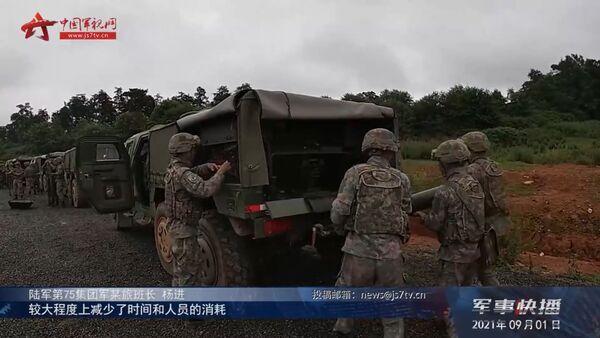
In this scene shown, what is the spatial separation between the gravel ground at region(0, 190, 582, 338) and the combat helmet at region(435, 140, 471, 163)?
4.68 feet

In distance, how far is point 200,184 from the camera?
12.1 feet

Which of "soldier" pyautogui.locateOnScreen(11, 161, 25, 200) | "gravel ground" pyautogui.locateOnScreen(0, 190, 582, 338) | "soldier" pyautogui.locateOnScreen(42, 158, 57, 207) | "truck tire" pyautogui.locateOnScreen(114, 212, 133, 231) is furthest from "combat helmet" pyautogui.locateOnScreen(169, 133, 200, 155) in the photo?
"soldier" pyautogui.locateOnScreen(11, 161, 25, 200)

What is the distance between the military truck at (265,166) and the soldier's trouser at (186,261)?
0.57 feet

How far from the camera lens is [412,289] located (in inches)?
105

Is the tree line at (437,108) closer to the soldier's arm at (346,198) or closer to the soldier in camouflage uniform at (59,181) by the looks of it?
the soldier in camouflage uniform at (59,181)

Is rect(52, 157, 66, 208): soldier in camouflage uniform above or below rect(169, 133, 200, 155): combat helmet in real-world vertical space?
below

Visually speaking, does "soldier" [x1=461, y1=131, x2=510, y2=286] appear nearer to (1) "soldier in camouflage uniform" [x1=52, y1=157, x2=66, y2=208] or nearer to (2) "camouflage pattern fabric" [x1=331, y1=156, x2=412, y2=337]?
(2) "camouflage pattern fabric" [x1=331, y1=156, x2=412, y2=337]

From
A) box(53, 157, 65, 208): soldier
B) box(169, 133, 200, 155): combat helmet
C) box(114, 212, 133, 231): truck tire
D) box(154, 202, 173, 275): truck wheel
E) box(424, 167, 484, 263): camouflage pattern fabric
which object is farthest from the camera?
box(53, 157, 65, 208): soldier

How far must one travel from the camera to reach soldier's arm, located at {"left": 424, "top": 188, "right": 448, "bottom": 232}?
343 centimetres

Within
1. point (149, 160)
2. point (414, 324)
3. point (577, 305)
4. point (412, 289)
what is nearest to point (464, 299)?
point (412, 289)

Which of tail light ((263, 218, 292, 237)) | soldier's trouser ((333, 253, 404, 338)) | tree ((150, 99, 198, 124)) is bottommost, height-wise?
soldier's trouser ((333, 253, 404, 338))

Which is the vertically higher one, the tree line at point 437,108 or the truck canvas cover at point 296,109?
the tree line at point 437,108

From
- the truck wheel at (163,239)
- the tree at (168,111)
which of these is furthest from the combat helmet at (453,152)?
the tree at (168,111)

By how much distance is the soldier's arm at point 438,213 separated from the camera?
343cm
